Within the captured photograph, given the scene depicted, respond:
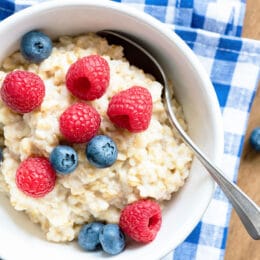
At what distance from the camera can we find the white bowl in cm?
119

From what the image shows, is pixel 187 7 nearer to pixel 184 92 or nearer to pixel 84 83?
pixel 184 92

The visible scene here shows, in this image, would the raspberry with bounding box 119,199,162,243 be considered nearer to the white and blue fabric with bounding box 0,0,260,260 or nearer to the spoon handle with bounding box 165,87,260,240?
the spoon handle with bounding box 165,87,260,240

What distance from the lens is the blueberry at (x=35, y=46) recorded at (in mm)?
1200

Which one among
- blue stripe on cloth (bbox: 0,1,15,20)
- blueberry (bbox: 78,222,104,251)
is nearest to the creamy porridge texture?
blueberry (bbox: 78,222,104,251)

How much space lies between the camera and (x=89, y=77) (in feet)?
3.69

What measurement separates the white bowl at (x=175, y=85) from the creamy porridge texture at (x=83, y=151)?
1.4 inches

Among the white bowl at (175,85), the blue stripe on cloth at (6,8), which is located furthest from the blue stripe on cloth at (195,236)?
the blue stripe on cloth at (6,8)

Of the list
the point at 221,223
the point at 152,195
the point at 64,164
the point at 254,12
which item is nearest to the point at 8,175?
the point at 64,164

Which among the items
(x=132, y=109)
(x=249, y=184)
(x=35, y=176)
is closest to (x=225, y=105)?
(x=249, y=184)

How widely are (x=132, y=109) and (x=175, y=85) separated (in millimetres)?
237

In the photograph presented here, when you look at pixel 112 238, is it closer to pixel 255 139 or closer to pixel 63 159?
pixel 63 159

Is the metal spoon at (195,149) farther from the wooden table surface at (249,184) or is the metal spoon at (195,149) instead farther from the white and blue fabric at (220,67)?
the wooden table surface at (249,184)

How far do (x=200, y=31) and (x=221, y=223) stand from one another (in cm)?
49

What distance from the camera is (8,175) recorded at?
1233mm
